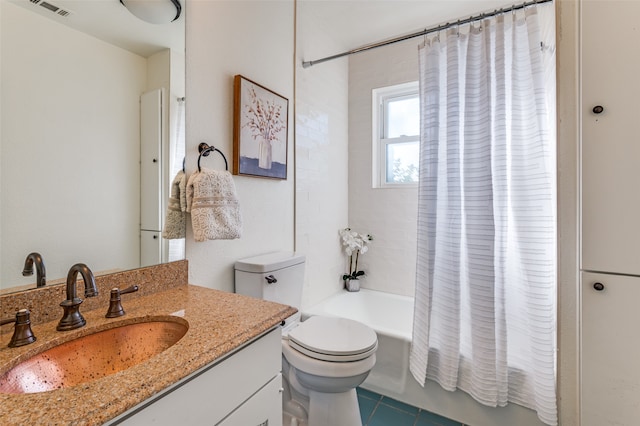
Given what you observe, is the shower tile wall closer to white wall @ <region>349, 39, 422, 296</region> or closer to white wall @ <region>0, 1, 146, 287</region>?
white wall @ <region>349, 39, 422, 296</region>

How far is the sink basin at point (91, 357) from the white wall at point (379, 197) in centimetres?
196

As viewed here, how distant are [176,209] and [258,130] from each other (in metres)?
0.66

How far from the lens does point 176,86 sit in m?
1.21

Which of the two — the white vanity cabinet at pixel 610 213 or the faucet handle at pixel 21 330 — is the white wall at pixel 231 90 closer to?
the faucet handle at pixel 21 330

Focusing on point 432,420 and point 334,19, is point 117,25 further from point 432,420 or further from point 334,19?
point 432,420

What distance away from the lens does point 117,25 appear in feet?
3.32

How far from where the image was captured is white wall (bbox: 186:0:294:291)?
4.30ft

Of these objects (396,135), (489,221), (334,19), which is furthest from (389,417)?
(334,19)

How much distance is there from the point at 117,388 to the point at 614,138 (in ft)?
5.09

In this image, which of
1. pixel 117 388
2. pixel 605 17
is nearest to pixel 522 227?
pixel 605 17

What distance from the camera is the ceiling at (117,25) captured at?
0.89m

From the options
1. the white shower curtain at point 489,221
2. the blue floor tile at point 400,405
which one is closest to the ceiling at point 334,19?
the white shower curtain at point 489,221

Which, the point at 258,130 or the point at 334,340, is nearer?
the point at 334,340

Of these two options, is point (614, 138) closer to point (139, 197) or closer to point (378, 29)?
point (139, 197)
